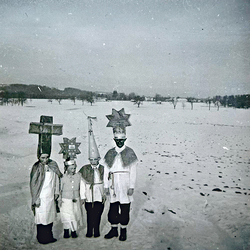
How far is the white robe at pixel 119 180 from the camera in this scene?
3.57m

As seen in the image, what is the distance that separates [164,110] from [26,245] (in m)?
9.17

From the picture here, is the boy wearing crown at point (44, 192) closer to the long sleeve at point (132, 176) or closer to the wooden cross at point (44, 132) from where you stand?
the wooden cross at point (44, 132)

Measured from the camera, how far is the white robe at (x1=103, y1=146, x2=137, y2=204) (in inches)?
141

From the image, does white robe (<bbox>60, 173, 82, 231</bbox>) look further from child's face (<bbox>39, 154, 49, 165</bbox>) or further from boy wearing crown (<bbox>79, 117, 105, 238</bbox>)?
child's face (<bbox>39, 154, 49, 165</bbox>)

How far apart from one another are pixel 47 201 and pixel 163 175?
3697 millimetres

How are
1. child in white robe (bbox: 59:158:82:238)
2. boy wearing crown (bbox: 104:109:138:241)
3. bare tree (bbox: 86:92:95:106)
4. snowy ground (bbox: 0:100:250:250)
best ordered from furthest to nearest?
bare tree (bbox: 86:92:95:106) → snowy ground (bbox: 0:100:250:250) → boy wearing crown (bbox: 104:109:138:241) → child in white robe (bbox: 59:158:82:238)

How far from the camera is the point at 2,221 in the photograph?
157 inches

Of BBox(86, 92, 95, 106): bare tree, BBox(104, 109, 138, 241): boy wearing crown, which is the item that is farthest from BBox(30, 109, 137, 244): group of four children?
BBox(86, 92, 95, 106): bare tree

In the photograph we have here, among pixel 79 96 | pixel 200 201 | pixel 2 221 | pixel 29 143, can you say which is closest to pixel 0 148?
pixel 29 143

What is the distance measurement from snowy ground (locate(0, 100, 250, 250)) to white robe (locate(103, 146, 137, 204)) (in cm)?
68

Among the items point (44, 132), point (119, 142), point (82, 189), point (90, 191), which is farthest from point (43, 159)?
point (119, 142)

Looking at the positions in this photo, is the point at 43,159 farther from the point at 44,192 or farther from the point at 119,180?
the point at 119,180

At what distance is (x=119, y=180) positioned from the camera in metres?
3.58

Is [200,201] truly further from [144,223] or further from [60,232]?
[60,232]
